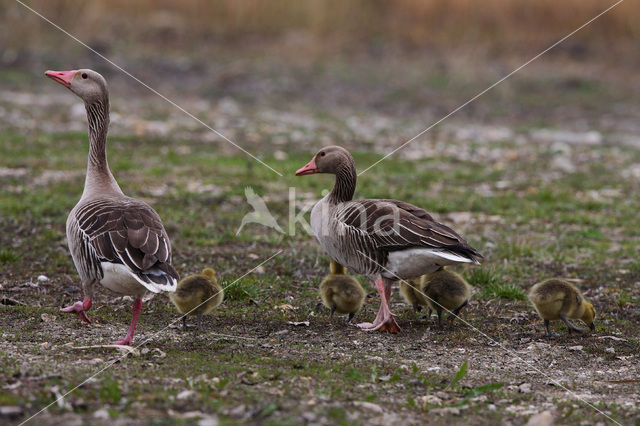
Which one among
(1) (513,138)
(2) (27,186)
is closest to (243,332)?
(2) (27,186)

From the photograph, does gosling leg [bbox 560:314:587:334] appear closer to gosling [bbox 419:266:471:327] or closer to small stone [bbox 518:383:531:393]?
gosling [bbox 419:266:471:327]

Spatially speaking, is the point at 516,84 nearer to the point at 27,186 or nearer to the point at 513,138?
the point at 513,138

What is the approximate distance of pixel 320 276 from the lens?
8.99m

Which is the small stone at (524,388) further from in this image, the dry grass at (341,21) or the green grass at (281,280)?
the dry grass at (341,21)

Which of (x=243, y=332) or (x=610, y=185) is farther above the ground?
(x=610, y=185)

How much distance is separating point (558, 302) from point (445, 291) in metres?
1.00

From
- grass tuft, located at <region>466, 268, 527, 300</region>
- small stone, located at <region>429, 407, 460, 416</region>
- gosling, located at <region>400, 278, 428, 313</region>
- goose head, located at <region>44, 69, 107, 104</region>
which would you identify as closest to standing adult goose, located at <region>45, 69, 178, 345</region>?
goose head, located at <region>44, 69, 107, 104</region>

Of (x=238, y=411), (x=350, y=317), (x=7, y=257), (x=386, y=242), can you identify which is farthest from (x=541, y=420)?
(x=7, y=257)

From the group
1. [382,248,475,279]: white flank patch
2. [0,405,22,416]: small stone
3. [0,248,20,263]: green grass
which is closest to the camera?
[0,405,22,416]: small stone

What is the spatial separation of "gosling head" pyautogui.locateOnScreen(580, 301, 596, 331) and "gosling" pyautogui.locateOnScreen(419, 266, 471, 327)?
107 cm

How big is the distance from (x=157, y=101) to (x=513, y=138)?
9011mm

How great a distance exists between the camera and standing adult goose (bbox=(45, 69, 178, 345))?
5.96m

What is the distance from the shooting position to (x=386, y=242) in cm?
705

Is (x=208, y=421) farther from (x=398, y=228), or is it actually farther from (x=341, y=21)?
→ (x=341, y=21)
